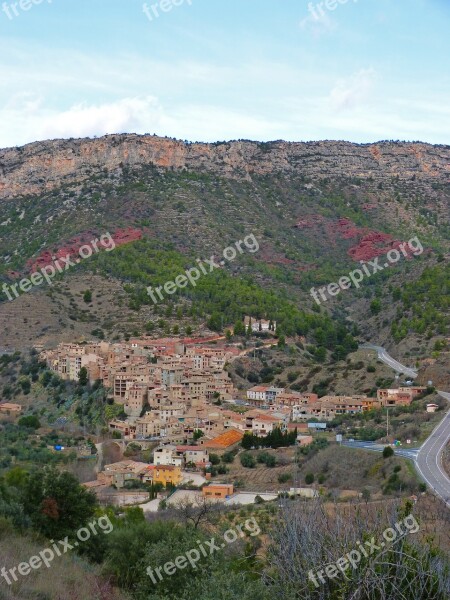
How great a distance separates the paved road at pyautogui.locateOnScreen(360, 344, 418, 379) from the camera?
42.7 meters

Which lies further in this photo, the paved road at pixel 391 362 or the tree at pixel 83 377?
the paved road at pixel 391 362

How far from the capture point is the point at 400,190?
88.1 m

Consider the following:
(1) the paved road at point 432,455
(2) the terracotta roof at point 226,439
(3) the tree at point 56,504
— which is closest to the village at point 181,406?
(2) the terracotta roof at point 226,439

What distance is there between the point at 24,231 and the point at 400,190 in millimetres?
37829

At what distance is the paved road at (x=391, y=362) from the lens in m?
42.7

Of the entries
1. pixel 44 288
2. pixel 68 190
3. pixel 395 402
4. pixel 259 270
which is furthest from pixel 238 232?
pixel 395 402
